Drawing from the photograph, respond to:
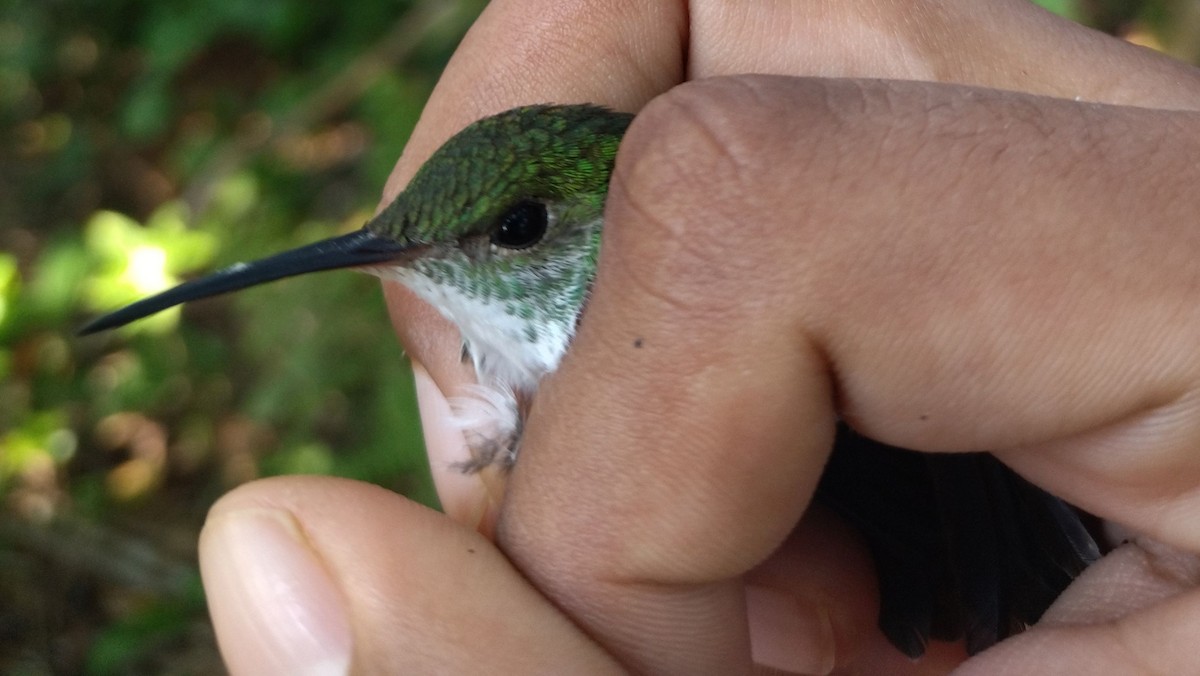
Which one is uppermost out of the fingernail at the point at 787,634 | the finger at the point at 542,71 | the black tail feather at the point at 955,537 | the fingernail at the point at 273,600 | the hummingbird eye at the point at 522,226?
the finger at the point at 542,71

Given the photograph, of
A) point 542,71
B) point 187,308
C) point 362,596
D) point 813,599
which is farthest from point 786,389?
point 187,308

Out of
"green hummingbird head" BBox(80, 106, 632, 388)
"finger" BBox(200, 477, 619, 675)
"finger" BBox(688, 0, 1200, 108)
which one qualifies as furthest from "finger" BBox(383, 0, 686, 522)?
"finger" BBox(200, 477, 619, 675)

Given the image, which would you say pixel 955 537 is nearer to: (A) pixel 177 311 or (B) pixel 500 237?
(B) pixel 500 237

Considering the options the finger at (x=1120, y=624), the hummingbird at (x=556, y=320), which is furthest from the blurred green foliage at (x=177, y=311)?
the finger at (x=1120, y=624)

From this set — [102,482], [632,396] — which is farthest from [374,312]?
[632,396]

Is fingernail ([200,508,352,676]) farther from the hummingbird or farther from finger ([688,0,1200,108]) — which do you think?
finger ([688,0,1200,108])

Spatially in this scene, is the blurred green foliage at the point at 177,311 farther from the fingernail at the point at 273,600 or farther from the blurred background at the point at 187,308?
the fingernail at the point at 273,600
